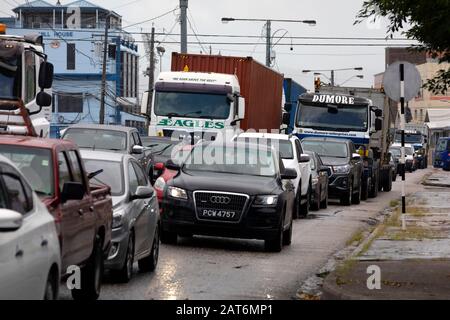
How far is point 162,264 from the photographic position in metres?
15.0

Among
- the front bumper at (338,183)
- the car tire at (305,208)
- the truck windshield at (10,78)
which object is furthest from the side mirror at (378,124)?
the truck windshield at (10,78)

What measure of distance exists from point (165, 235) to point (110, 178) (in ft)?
12.1

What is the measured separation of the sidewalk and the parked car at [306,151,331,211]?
419 centimetres

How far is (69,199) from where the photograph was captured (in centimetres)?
A: 982

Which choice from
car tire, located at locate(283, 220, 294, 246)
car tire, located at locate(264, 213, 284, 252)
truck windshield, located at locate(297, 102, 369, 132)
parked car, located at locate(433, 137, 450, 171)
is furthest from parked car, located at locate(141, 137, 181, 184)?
parked car, located at locate(433, 137, 450, 171)

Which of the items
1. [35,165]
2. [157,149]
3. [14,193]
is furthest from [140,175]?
[157,149]

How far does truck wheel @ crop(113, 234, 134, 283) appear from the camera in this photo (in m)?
12.6

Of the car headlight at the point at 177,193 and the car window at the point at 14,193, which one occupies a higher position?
the car window at the point at 14,193

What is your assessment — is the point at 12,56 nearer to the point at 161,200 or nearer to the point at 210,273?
the point at 161,200

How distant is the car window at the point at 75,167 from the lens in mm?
10726

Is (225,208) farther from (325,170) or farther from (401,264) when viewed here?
(325,170)

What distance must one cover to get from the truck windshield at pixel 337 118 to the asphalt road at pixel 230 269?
12976 millimetres

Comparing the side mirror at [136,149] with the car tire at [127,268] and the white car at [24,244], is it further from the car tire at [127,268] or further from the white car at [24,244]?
the white car at [24,244]
